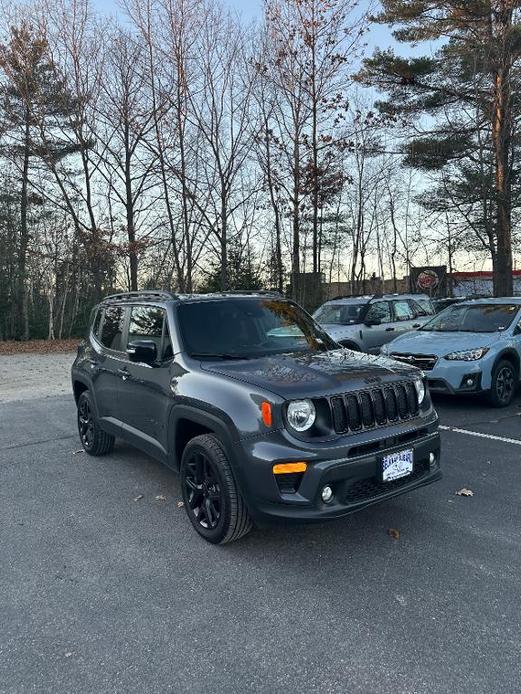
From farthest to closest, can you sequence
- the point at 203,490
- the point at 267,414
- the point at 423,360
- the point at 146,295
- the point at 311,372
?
the point at 423,360 < the point at 146,295 < the point at 203,490 < the point at 311,372 < the point at 267,414

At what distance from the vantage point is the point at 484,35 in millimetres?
16703

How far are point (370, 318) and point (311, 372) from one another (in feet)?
29.5

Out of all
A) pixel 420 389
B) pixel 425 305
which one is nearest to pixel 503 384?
pixel 420 389

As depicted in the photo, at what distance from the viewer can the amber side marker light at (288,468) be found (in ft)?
10.5

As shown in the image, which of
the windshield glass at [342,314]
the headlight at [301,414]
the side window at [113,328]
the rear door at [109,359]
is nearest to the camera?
the headlight at [301,414]

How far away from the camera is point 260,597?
308 cm

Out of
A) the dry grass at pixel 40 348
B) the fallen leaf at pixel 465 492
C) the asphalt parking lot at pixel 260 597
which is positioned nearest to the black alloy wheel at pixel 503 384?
the asphalt parking lot at pixel 260 597

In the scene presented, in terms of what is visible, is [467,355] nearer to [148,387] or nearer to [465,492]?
[465,492]

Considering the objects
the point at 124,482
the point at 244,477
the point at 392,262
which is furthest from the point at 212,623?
the point at 392,262

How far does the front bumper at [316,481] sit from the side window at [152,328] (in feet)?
4.60

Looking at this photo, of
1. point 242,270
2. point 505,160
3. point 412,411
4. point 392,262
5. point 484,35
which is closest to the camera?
point 412,411

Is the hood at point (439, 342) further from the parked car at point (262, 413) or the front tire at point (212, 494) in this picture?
the front tire at point (212, 494)

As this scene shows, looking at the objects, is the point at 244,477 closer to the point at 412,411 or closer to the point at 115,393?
the point at 412,411

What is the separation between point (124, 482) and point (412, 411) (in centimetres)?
285
